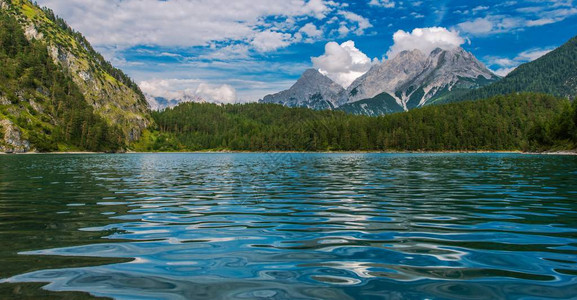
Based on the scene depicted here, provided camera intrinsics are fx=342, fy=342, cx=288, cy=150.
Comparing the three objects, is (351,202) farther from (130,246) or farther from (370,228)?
(130,246)

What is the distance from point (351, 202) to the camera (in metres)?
23.0

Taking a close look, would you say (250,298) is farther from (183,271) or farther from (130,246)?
(130,246)

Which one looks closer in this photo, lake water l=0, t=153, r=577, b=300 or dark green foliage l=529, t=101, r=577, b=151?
lake water l=0, t=153, r=577, b=300

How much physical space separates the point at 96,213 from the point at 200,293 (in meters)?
14.3

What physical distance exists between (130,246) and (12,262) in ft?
10.5

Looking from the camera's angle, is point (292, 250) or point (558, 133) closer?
point (292, 250)

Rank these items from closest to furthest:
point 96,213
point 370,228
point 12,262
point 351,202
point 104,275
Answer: point 104,275 < point 12,262 < point 370,228 < point 96,213 < point 351,202

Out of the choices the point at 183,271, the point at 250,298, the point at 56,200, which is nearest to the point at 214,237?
the point at 183,271

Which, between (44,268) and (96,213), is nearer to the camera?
(44,268)

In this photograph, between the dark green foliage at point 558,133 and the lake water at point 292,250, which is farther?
the dark green foliage at point 558,133

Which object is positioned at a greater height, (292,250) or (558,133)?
(558,133)

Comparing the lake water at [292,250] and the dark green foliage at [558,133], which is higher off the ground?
the dark green foliage at [558,133]

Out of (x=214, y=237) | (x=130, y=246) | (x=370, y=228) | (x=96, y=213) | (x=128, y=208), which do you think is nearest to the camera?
(x=130, y=246)

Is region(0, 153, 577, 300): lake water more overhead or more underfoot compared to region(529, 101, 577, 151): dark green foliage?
more underfoot
